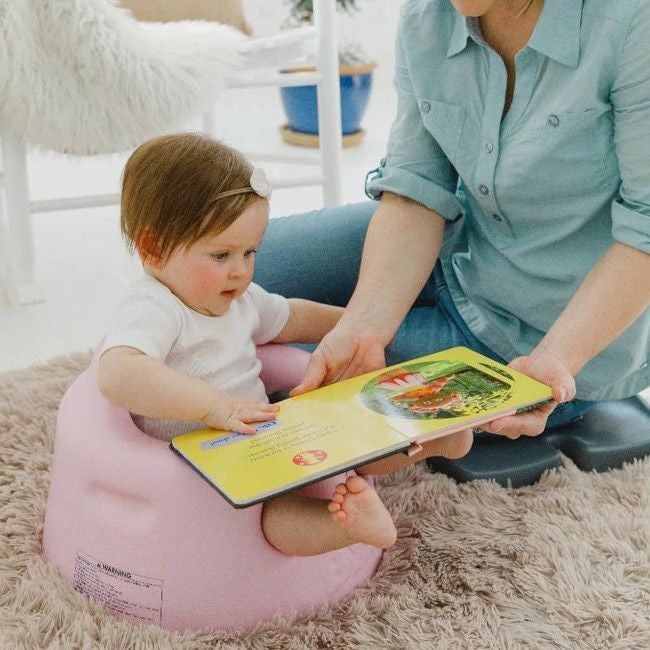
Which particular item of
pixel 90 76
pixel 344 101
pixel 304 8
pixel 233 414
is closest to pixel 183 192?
pixel 233 414

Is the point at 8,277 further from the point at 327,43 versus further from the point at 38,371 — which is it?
the point at 327,43

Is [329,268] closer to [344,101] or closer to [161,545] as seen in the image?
[161,545]

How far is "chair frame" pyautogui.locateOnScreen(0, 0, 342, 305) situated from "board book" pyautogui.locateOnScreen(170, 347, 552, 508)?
987 mm

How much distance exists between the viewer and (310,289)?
1.26 meters

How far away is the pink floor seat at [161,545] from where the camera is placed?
83cm

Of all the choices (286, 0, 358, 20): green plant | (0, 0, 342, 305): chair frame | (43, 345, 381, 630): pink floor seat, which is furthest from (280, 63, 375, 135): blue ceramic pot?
(43, 345, 381, 630): pink floor seat

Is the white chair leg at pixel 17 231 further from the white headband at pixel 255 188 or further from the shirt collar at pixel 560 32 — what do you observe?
the shirt collar at pixel 560 32

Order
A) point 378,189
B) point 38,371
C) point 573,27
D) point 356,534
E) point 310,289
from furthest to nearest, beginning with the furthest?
point 38,371, point 310,289, point 378,189, point 573,27, point 356,534

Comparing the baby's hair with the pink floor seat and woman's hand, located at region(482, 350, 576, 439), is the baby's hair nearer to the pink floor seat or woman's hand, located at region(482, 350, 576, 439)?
the pink floor seat

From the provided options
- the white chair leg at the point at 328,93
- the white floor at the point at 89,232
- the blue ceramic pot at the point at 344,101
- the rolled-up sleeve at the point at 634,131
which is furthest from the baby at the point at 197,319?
the blue ceramic pot at the point at 344,101

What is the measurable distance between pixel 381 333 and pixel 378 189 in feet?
0.69

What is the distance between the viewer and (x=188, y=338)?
907 millimetres

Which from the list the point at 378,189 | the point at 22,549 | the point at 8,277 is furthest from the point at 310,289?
the point at 8,277

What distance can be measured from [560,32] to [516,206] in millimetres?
207
